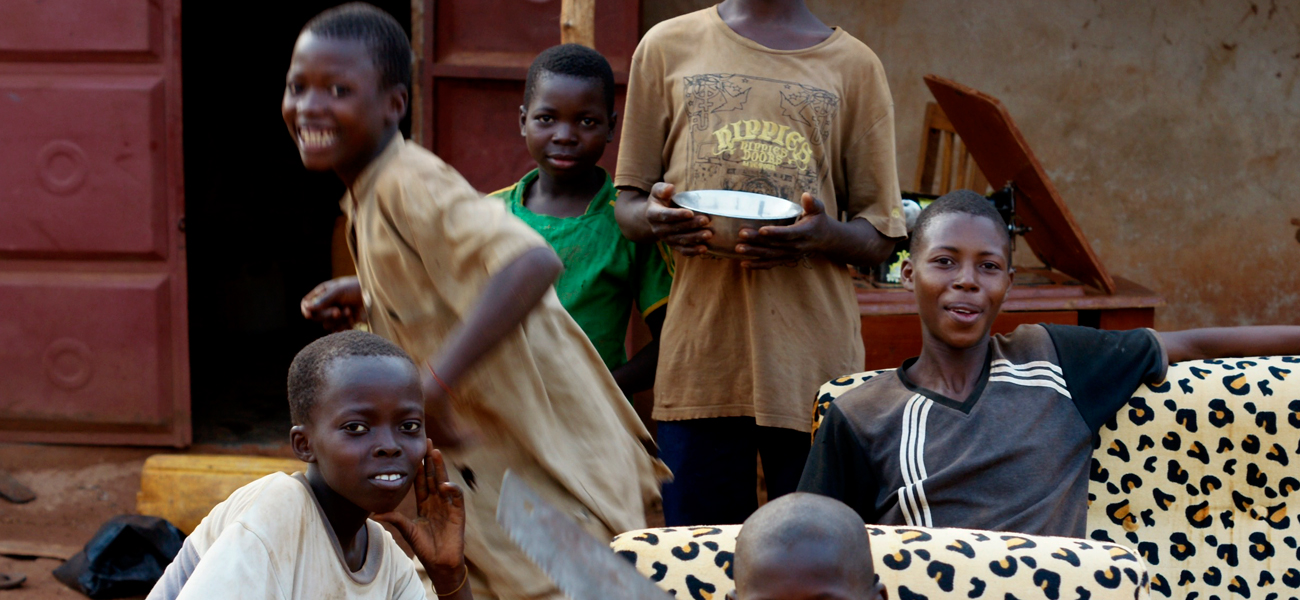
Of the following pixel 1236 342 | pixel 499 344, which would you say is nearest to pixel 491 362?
pixel 499 344

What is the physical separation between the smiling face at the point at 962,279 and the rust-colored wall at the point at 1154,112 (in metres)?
2.95

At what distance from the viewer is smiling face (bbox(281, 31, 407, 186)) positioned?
71.8 inches

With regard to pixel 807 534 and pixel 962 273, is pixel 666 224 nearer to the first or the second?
pixel 962 273

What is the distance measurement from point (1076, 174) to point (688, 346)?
319cm

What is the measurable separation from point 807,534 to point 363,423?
697 mm

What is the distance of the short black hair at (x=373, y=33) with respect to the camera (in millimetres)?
1840

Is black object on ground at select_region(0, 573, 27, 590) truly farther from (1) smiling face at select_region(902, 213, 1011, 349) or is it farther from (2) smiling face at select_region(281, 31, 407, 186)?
(1) smiling face at select_region(902, 213, 1011, 349)

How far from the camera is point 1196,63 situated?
493 centimetres

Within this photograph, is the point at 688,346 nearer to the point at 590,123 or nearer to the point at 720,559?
the point at 590,123

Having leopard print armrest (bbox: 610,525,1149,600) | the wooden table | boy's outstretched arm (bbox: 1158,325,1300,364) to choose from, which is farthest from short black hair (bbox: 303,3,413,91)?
the wooden table

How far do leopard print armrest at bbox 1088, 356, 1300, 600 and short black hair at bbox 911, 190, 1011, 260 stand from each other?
1.55ft

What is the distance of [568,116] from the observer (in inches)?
100.0

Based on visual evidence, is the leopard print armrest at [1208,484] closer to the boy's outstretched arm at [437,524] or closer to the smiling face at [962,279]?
the smiling face at [962,279]

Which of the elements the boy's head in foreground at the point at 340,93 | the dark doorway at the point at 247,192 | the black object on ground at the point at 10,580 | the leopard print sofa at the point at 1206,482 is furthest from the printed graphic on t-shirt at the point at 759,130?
the dark doorway at the point at 247,192
